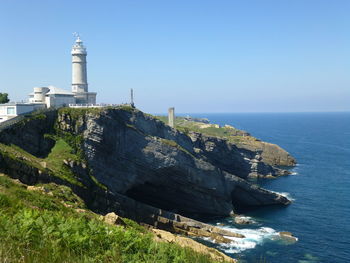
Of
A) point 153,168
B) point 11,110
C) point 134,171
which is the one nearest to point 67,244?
point 11,110

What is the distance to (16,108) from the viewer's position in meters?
47.0

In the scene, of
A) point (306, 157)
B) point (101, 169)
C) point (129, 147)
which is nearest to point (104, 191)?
point (101, 169)

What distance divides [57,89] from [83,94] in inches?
263

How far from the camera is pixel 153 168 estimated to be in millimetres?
56000

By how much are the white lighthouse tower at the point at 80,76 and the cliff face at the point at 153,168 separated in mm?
13618

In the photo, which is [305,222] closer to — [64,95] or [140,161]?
[140,161]

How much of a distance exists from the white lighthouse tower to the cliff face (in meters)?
13.6

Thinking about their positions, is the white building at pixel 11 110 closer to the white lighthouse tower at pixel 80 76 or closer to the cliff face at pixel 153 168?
the cliff face at pixel 153 168

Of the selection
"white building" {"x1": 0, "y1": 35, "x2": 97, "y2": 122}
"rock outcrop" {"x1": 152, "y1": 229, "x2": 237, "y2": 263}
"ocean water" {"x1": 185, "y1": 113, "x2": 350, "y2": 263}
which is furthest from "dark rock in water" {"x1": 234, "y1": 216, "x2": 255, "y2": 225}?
"rock outcrop" {"x1": 152, "y1": 229, "x2": 237, "y2": 263}

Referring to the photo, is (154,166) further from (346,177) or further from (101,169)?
(346,177)

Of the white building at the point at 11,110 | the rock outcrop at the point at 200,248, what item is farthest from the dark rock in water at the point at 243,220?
the white building at the point at 11,110

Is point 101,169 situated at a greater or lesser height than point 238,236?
greater

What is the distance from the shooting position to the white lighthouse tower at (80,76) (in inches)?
2682

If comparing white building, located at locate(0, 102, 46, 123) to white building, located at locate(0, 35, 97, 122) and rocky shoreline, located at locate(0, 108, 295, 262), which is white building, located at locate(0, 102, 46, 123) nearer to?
white building, located at locate(0, 35, 97, 122)
